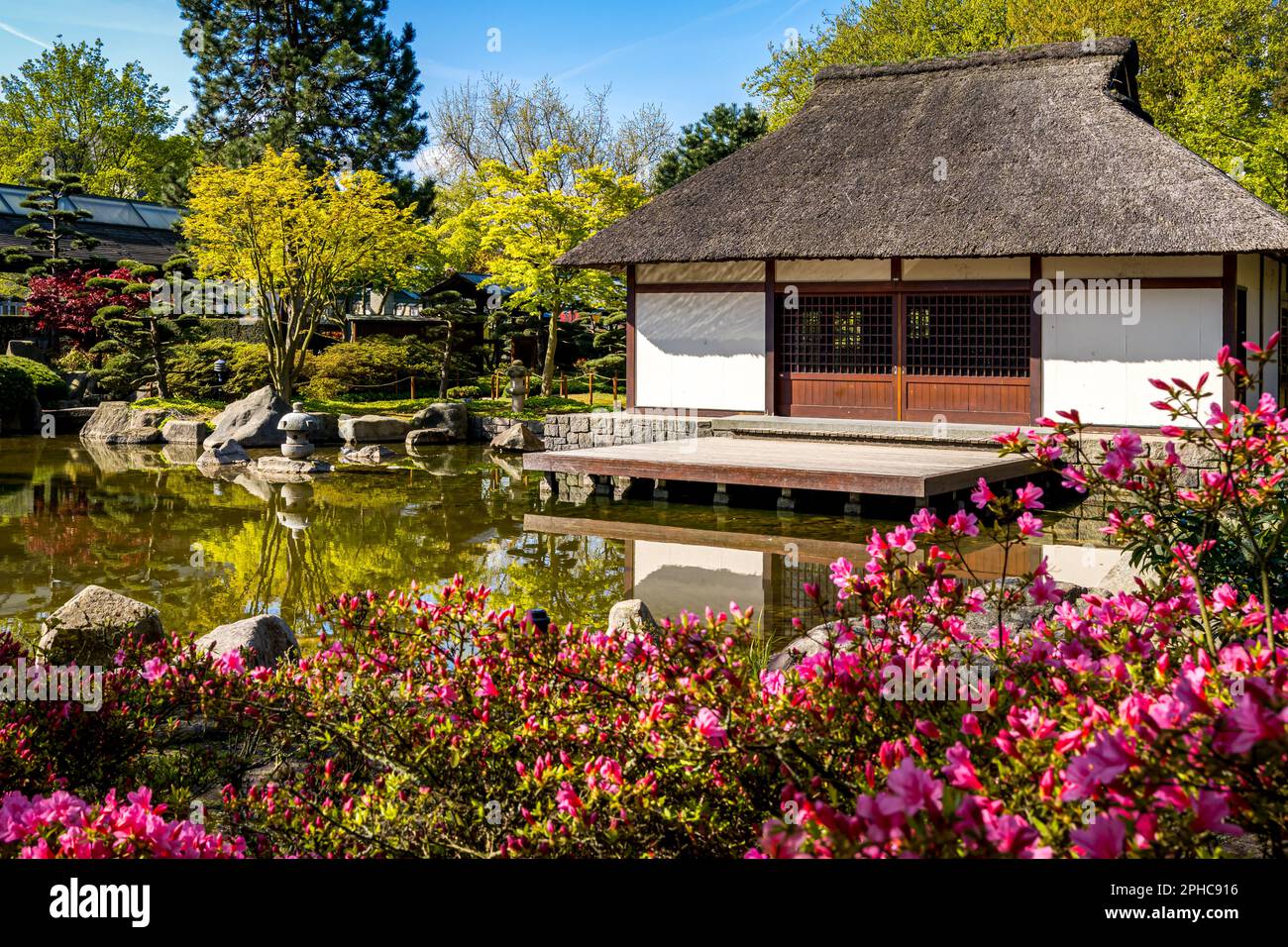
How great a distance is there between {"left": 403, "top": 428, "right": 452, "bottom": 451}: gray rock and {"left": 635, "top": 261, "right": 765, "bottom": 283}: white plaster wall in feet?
19.2

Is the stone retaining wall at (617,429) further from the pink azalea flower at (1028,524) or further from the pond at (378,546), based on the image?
the pink azalea flower at (1028,524)

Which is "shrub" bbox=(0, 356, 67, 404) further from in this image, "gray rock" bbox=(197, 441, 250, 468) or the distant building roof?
the distant building roof

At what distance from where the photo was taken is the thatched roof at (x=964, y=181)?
13852mm

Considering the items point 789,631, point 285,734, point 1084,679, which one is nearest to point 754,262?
point 789,631

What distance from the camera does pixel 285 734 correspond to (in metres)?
4.18

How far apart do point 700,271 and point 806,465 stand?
566cm

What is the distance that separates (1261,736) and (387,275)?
100 ft

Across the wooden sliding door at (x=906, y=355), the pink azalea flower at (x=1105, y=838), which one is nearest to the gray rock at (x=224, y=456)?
the wooden sliding door at (x=906, y=355)

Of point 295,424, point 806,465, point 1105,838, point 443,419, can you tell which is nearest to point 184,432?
point 443,419

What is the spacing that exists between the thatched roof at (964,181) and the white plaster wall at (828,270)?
83 cm

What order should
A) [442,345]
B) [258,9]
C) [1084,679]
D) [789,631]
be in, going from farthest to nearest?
1. [258,9]
2. [442,345]
3. [789,631]
4. [1084,679]

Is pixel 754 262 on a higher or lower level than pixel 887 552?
higher
